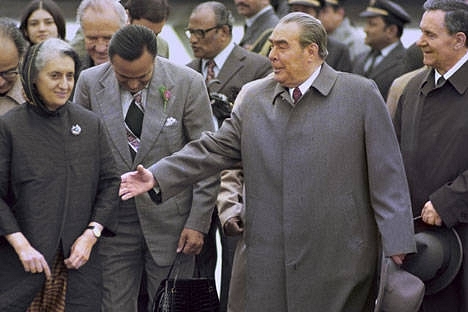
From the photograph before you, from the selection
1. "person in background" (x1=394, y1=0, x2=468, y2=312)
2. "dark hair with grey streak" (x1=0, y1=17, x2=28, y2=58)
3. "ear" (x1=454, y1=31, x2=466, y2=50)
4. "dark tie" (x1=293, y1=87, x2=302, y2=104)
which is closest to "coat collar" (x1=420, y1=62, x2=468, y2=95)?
"person in background" (x1=394, y1=0, x2=468, y2=312)

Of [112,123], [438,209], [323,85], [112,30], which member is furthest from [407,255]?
[112,30]

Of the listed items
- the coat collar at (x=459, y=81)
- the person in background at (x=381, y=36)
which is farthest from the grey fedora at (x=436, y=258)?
the person in background at (x=381, y=36)

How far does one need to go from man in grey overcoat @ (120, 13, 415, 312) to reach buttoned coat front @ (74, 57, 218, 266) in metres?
0.55

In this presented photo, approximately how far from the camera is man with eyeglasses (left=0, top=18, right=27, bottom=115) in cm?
746

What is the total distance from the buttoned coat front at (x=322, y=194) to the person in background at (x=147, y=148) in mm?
589

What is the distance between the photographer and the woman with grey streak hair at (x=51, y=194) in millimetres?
6652

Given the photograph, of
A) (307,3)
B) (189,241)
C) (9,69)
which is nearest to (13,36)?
(9,69)

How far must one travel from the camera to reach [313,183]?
6.79 m

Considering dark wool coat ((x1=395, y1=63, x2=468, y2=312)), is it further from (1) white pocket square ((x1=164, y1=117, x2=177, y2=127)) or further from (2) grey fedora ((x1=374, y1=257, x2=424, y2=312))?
(1) white pocket square ((x1=164, y1=117, x2=177, y2=127))

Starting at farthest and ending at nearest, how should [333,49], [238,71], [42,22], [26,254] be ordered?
[333,49] → [238,71] → [42,22] → [26,254]

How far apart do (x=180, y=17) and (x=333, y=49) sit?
147 inches

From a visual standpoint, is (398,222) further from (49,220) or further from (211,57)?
(211,57)

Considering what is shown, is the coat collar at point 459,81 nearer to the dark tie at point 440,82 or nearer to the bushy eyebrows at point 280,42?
the dark tie at point 440,82

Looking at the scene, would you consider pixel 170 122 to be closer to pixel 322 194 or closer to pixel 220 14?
pixel 322 194
